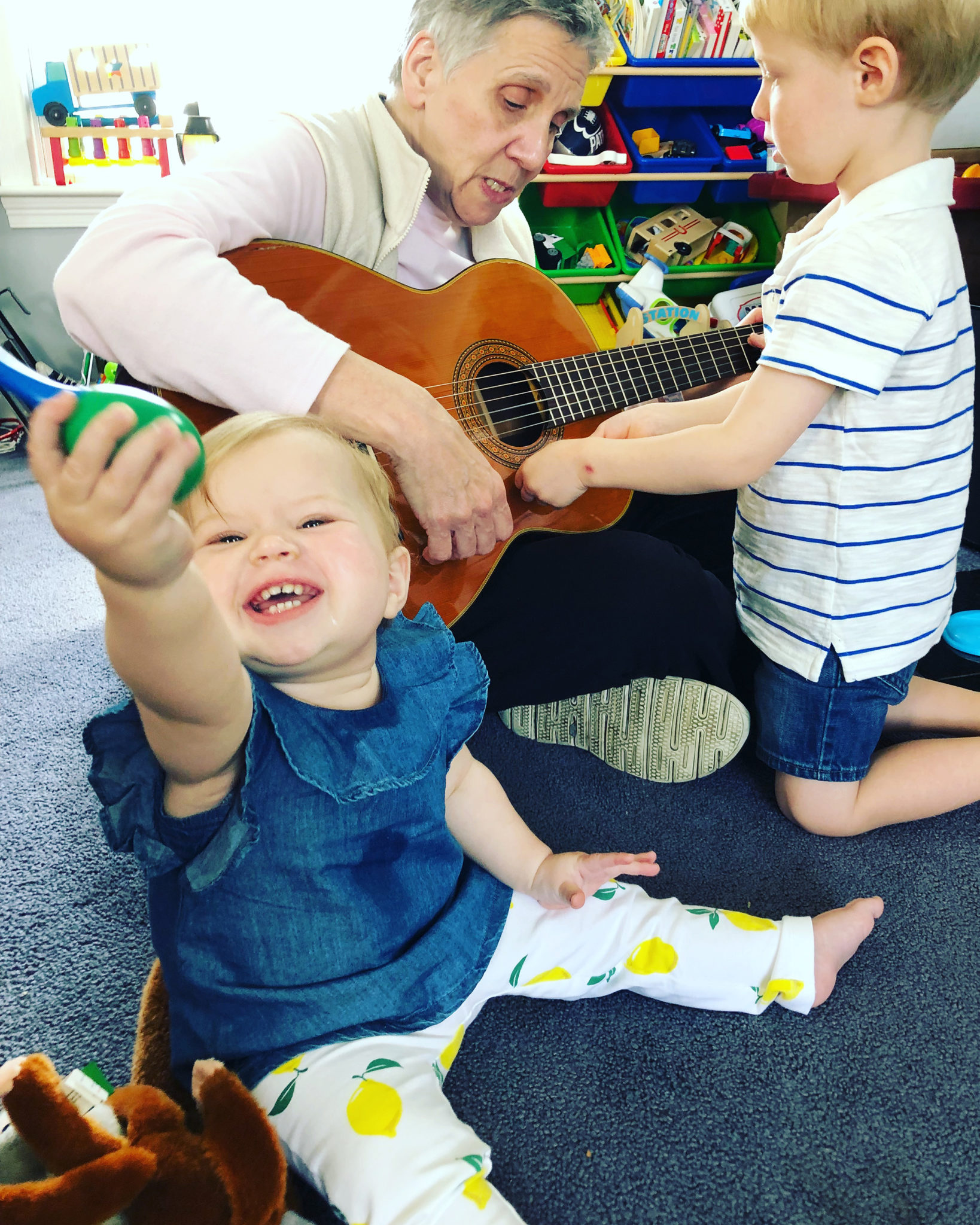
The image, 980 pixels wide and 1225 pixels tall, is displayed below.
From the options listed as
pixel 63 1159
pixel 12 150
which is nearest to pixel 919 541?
pixel 63 1159

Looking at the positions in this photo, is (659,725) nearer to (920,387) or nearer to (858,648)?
(858,648)

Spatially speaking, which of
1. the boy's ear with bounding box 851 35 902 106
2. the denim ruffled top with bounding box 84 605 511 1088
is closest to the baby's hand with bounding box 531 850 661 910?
the denim ruffled top with bounding box 84 605 511 1088

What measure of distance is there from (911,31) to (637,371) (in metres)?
0.52

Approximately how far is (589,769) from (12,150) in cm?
225

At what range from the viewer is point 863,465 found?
0.93 m

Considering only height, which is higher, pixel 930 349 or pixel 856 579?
pixel 930 349

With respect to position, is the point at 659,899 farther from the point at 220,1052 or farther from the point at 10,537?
the point at 10,537

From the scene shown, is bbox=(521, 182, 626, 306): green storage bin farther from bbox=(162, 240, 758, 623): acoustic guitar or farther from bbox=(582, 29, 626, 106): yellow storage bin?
bbox=(162, 240, 758, 623): acoustic guitar

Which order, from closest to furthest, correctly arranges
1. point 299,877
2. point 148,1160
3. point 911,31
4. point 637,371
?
point 148,1160 → point 299,877 → point 911,31 → point 637,371

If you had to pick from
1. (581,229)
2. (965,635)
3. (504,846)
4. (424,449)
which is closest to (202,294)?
(424,449)

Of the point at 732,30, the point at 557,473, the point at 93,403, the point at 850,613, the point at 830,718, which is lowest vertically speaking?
the point at 830,718

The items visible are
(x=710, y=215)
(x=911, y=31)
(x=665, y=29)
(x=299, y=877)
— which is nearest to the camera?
(x=299, y=877)

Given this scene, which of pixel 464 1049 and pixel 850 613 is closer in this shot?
pixel 464 1049

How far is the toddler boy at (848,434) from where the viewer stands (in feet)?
2.74
